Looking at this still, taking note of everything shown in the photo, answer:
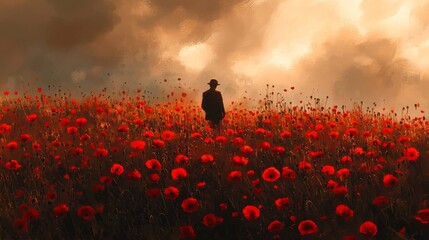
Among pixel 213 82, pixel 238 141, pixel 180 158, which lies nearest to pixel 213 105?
pixel 213 82

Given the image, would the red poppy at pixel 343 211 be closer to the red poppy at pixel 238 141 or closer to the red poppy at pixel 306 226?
the red poppy at pixel 306 226

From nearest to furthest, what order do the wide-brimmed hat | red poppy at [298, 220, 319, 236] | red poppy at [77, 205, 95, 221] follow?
red poppy at [298, 220, 319, 236], red poppy at [77, 205, 95, 221], the wide-brimmed hat

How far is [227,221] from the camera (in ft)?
13.4

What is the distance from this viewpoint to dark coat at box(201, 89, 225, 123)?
990 centimetres

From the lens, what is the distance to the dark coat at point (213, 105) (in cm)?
990

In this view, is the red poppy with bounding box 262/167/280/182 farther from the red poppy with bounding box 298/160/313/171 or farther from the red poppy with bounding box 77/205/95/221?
the red poppy with bounding box 77/205/95/221

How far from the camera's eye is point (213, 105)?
10102 mm

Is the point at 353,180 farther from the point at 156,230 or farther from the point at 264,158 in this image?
the point at 156,230

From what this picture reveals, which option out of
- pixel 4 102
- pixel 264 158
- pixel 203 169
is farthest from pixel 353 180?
pixel 4 102

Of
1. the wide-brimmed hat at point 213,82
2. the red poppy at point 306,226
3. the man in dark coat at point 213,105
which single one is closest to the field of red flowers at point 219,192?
the red poppy at point 306,226

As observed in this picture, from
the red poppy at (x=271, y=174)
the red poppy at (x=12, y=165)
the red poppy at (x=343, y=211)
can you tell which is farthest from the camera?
the red poppy at (x=12, y=165)

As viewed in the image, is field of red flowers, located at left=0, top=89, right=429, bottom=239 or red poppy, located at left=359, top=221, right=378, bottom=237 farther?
field of red flowers, located at left=0, top=89, right=429, bottom=239

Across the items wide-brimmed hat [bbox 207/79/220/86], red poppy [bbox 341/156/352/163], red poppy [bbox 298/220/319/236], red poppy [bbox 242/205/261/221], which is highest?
wide-brimmed hat [bbox 207/79/220/86]

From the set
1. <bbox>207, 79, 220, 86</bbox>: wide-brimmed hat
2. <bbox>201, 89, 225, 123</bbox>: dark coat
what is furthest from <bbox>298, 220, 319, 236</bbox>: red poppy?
<bbox>207, 79, 220, 86</bbox>: wide-brimmed hat
